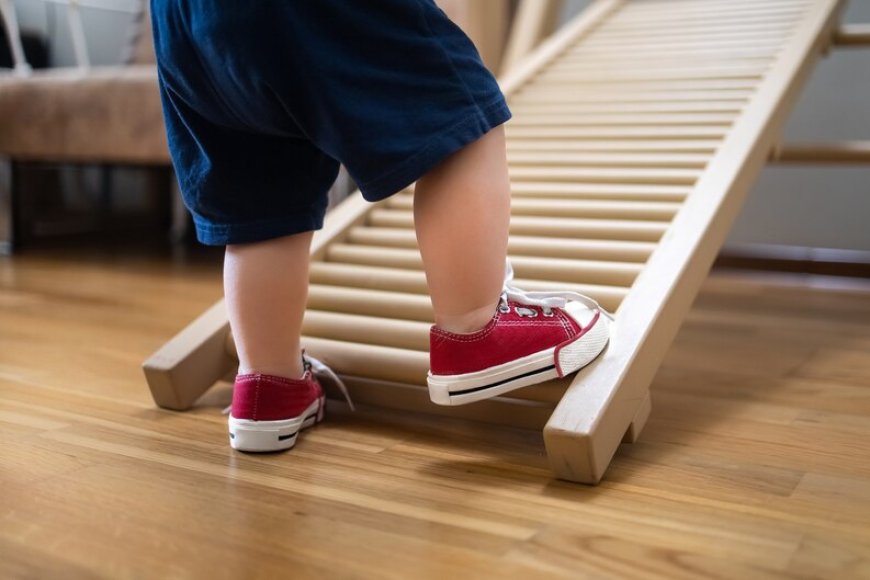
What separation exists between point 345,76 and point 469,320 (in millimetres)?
224

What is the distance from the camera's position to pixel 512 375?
76cm

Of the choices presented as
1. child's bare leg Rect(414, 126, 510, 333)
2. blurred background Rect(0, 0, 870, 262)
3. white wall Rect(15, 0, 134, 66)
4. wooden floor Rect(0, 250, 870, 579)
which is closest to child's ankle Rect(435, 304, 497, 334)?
child's bare leg Rect(414, 126, 510, 333)

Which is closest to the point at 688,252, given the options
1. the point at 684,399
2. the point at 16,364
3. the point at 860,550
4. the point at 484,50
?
the point at 684,399

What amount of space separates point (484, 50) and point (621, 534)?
139cm

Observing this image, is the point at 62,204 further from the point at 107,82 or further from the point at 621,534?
the point at 621,534

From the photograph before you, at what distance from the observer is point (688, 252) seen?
915 millimetres

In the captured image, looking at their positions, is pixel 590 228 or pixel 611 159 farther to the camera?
pixel 611 159

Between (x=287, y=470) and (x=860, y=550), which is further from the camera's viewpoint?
(x=287, y=470)

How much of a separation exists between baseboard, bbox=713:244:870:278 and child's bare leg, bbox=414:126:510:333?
1.51 meters

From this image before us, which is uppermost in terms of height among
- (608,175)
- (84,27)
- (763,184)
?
(608,175)

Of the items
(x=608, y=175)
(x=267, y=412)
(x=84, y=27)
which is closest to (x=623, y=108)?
(x=608, y=175)

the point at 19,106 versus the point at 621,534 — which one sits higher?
the point at 621,534

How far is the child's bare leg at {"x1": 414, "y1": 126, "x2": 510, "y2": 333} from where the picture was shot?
2.34 feet

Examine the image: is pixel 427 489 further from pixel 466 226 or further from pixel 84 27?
pixel 84 27
